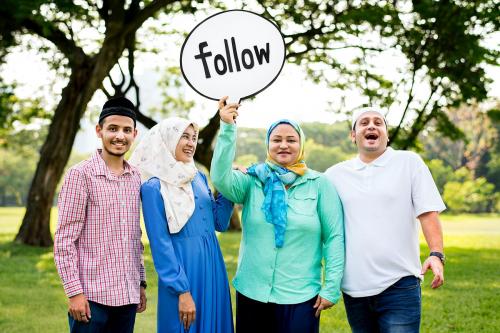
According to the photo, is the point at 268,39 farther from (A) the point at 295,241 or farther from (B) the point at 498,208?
(B) the point at 498,208

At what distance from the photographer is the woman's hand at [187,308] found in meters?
3.42

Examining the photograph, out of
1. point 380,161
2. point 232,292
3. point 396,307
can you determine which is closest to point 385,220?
point 380,161

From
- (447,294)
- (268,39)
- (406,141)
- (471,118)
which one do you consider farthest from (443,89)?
(471,118)

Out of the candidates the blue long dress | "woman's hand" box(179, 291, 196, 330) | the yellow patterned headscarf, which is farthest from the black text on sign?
"woman's hand" box(179, 291, 196, 330)

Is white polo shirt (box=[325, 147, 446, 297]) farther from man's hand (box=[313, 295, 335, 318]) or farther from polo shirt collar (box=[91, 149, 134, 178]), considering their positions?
polo shirt collar (box=[91, 149, 134, 178])

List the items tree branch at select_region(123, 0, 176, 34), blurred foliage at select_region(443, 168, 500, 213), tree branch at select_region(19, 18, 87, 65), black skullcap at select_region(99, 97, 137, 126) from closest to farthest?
1. black skullcap at select_region(99, 97, 137, 126)
2. tree branch at select_region(123, 0, 176, 34)
3. tree branch at select_region(19, 18, 87, 65)
4. blurred foliage at select_region(443, 168, 500, 213)

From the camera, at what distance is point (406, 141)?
53.3 ft

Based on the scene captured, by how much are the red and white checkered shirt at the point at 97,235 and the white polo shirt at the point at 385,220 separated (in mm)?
1160

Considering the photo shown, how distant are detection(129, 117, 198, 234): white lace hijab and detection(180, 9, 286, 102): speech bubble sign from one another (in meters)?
0.31

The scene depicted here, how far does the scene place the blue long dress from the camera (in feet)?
11.3

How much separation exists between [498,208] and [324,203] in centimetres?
5215

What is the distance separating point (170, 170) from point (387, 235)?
1.19 meters

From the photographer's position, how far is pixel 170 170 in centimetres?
351

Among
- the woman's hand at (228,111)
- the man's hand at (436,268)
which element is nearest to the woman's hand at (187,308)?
the woman's hand at (228,111)
